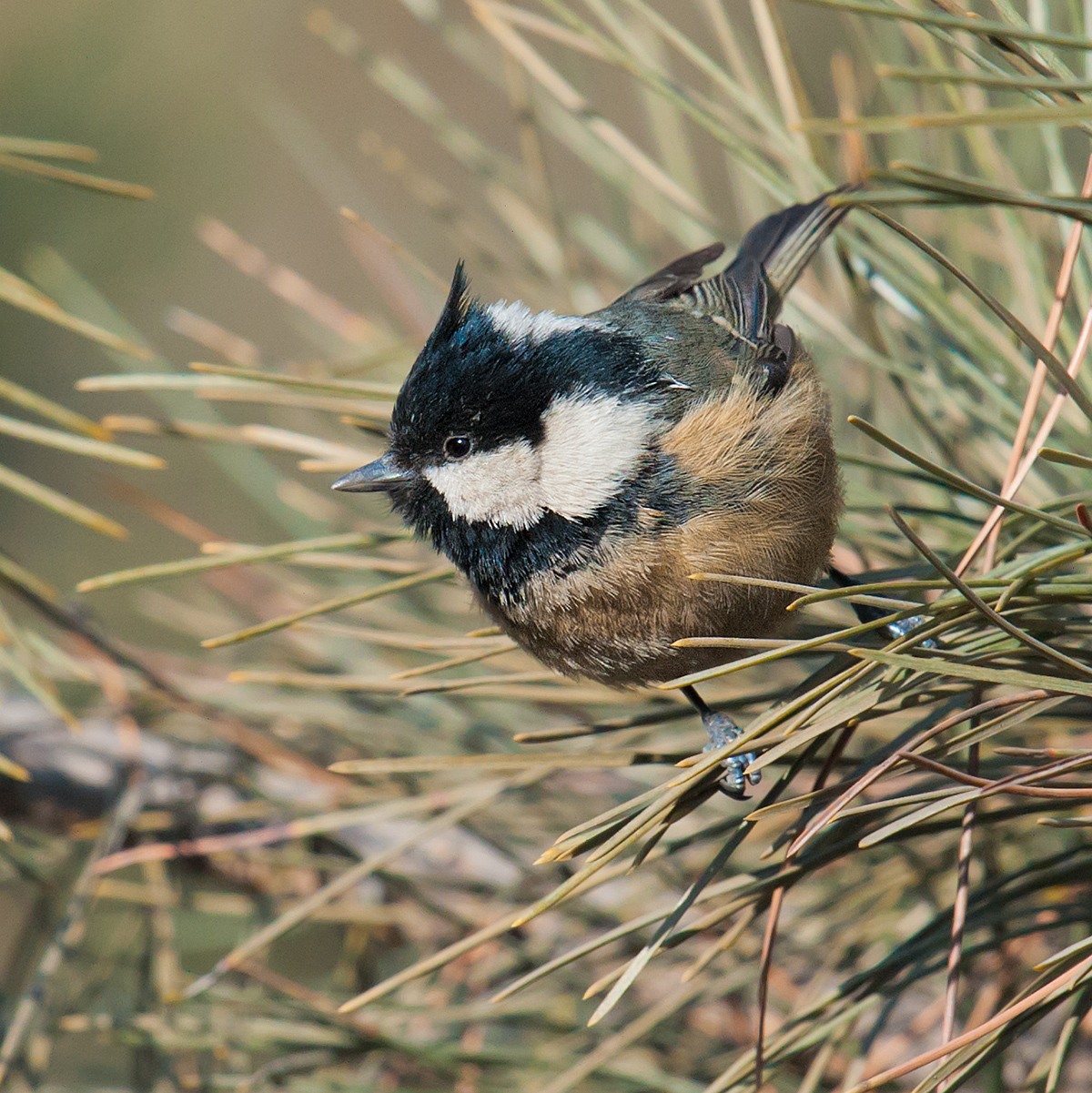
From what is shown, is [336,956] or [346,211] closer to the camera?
[346,211]

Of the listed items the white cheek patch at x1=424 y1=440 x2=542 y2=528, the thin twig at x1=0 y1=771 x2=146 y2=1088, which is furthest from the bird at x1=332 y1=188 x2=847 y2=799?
the thin twig at x1=0 y1=771 x2=146 y2=1088

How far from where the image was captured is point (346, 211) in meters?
0.93

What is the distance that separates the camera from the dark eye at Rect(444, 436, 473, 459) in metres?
1.08

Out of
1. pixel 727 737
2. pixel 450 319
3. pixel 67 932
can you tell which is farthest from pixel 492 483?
pixel 67 932

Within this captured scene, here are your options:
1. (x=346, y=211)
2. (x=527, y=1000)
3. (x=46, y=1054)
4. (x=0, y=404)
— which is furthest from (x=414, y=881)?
(x=0, y=404)

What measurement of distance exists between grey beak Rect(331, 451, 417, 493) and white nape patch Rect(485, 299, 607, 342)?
17 centimetres

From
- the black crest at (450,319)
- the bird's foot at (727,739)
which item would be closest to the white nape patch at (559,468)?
the black crest at (450,319)

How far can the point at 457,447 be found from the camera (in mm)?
1081

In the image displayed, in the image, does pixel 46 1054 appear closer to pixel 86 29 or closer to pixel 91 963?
pixel 91 963

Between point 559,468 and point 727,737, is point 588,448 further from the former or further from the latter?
point 727,737

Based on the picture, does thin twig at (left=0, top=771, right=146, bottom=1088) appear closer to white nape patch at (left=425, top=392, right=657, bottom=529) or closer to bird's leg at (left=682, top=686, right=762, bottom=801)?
white nape patch at (left=425, top=392, right=657, bottom=529)

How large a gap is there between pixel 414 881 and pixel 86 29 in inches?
70.9

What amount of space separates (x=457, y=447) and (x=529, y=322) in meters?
0.15

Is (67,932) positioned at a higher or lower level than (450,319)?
lower
